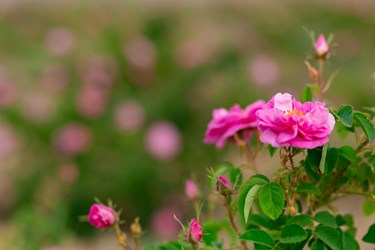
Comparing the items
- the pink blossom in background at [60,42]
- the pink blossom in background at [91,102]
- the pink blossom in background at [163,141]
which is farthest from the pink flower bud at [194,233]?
the pink blossom in background at [60,42]

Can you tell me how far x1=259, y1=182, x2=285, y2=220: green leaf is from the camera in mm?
1189

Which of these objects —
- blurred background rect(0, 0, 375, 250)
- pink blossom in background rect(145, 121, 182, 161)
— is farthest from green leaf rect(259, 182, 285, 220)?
pink blossom in background rect(145, 121, 182, 161)

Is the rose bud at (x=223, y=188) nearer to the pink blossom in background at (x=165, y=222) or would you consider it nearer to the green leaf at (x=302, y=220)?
the green leaf at (x=302, y=220)

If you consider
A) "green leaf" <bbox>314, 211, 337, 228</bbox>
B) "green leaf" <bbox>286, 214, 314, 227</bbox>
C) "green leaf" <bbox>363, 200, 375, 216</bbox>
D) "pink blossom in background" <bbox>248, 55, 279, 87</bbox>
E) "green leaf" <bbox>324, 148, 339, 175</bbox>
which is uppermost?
"green leaf" <bbox>324, 148, 339, 175</bbox>

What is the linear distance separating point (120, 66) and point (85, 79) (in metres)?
0.33

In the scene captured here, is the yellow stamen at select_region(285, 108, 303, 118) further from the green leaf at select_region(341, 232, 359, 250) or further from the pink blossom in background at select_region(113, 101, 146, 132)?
the pink blossom in background at select_region(113, 101, 146, 132)

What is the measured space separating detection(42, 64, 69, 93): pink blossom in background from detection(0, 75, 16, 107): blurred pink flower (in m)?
0.22

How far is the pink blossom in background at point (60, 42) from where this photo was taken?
5.27m

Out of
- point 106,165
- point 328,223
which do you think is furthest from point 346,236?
point 106,165

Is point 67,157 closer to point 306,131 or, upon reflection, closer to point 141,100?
point 141,100

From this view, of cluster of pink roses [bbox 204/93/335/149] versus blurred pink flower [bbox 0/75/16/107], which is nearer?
cluster of pink roses [bbox 204/93/335/149]

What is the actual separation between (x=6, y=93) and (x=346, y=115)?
12.1ft

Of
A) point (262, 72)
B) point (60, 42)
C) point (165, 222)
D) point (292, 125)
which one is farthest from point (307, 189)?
point (60, 42)

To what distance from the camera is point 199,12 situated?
8008 millimetres
